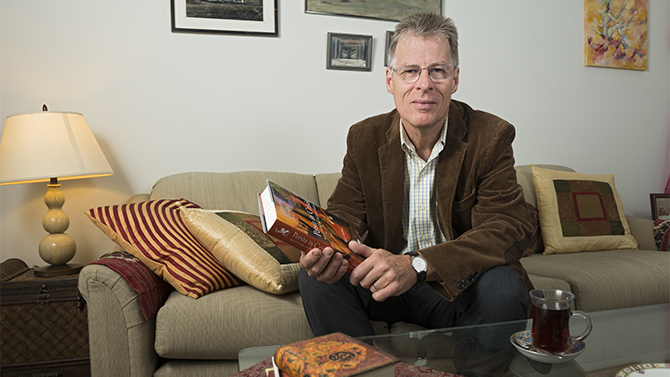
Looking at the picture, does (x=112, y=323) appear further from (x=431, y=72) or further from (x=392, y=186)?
(x=431, y=72)

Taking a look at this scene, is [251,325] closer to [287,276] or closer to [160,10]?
[287,276]

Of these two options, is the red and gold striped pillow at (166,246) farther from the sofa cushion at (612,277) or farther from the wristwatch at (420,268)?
the sofa cushion at (612,277)

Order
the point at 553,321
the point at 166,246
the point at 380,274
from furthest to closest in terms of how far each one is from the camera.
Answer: the point at 166,246 → the point at 380,274 → the point at 553,321

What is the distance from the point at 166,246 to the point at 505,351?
3.67ft

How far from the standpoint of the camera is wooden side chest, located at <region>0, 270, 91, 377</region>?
1660mm

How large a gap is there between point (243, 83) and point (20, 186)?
3.81 feet

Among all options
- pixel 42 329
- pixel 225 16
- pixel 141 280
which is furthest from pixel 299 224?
pixel 225 16

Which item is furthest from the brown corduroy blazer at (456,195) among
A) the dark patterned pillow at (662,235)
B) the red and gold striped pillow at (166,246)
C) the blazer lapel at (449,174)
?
the dark patterned pillow at (662,235)

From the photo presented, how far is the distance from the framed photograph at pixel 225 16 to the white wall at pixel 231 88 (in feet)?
0.13

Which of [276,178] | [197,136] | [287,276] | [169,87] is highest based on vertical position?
[169,87]

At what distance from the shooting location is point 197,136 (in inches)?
92.6

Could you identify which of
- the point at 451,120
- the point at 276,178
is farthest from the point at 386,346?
the point at 276,178

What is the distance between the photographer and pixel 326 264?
112 cm

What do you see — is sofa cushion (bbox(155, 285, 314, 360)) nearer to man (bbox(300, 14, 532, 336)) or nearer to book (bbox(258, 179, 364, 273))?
man (bbox(300, 14, 532, 336))
